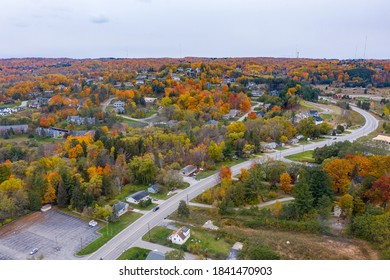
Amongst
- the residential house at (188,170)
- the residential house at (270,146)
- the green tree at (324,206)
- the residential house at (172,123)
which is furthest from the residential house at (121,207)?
the residential house at (172,123)

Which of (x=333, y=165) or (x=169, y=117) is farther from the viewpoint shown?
(x=169, y=117)

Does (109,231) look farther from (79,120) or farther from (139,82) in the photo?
(139,82)

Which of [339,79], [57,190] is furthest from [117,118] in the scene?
[339,79]

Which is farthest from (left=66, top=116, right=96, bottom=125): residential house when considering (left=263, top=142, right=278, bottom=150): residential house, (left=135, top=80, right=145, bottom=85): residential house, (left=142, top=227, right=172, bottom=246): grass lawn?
(left=142, top=227, right=172, bottom=246): grass lawn

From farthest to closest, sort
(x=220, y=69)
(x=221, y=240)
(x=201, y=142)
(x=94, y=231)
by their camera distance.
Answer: (x=220, y=69) < (x=201, y=142) < (x=94, y=231) < (x=221, y=240)

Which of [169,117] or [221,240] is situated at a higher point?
[169,117]

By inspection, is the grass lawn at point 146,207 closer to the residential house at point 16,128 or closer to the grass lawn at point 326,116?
the residential house at point 16,128

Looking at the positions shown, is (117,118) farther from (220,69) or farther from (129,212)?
(220,69)
